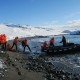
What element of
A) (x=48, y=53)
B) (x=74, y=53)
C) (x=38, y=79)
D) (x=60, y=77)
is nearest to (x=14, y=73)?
(x=38, y=79)

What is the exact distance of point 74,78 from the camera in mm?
16438

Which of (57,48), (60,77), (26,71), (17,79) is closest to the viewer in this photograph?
(17,79)

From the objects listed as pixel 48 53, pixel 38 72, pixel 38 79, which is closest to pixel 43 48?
pixel 48 53

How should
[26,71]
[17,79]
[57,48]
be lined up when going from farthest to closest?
1. [57,48]
2. [26,71]
3. [17,79]

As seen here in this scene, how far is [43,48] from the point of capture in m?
31.3

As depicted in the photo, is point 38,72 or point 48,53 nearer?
point 38,72

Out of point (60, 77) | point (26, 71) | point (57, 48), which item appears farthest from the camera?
point (57, 48)

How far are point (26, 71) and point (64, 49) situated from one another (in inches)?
573

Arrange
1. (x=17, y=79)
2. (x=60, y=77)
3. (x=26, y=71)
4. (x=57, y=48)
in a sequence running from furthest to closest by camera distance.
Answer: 1. (x=57, y=48)
2. (x=26, y=71)
3. (x=60, y=77)
4. (x=17, y=79)

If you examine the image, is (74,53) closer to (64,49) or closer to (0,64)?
(64,49)

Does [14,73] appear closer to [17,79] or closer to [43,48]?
[17,79]

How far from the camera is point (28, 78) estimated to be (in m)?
15.5

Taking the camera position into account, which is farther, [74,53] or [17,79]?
[74,53]

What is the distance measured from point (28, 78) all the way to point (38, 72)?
2.39m
